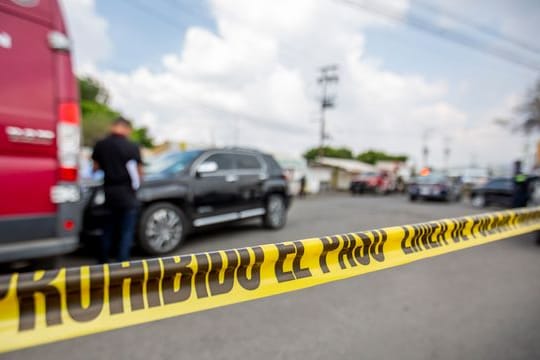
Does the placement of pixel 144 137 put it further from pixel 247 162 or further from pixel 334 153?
pixel 247 162

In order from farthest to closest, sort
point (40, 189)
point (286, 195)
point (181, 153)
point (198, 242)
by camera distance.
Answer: point (286, 195), point (181, 153), point (198, 242), point (40, 189)

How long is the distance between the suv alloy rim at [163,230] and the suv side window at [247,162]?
145 cm

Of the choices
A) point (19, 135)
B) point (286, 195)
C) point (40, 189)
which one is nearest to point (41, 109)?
point (19, 135)

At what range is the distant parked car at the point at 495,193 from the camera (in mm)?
9747

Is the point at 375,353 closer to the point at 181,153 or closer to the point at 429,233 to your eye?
the point at 429,233

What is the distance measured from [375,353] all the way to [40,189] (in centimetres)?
284

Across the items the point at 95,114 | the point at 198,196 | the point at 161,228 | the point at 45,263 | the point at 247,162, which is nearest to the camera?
the point at 45,263

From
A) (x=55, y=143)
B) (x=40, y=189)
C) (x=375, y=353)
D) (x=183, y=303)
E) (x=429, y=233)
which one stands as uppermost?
(x=55, y=143)

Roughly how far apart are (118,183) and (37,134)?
35.9 inches

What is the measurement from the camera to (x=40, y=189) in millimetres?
2244

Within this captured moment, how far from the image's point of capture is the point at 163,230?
3.60 metres

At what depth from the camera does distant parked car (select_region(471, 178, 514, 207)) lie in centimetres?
975

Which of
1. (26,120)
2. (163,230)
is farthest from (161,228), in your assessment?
(26,120)

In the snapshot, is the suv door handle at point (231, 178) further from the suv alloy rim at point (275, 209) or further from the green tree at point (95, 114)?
the green tree at point (95, 114)
